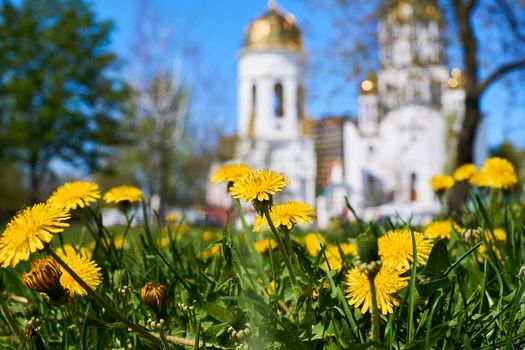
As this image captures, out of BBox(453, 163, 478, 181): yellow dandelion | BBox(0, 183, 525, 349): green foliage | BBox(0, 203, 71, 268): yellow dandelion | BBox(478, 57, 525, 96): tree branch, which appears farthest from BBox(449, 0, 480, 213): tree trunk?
BBox(0, 203, 71, 268): yellow dandelion

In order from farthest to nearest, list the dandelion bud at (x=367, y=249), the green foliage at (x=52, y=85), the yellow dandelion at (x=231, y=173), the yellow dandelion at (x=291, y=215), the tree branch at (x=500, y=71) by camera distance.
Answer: the green foliage at (x=52, y=85) → the tree branch at (x=500, y=71) → the yellow dandelion at (x=231, y=173) → the yellow dandelion at (x=291, y=215) → the dandelion bud at (x=367, y=249)

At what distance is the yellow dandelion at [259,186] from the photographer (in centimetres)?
73

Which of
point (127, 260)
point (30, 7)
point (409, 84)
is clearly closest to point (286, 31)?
point (30, 7)

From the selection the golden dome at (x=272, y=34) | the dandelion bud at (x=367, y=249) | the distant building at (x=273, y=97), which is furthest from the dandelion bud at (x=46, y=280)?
the golden dome at (x=272, y=34)

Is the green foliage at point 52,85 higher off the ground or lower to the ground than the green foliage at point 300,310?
higher

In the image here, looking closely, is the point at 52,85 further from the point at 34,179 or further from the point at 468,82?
the point at 468,82

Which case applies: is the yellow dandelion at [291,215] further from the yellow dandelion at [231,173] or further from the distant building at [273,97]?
the distant building at [273,97]

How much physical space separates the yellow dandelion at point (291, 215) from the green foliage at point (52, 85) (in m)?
20.9

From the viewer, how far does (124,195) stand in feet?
3.98

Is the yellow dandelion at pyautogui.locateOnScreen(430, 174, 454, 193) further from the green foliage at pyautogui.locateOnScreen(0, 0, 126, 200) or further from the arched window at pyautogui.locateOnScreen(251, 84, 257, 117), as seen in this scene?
the arched window at pyautogui.locateOnScreen(251, 84, 257, 117)

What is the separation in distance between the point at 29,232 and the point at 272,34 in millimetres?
32710

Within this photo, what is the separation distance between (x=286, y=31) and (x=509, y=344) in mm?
33245

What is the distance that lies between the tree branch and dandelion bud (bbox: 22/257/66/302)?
910cm

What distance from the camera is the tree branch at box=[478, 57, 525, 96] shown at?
8828mm
